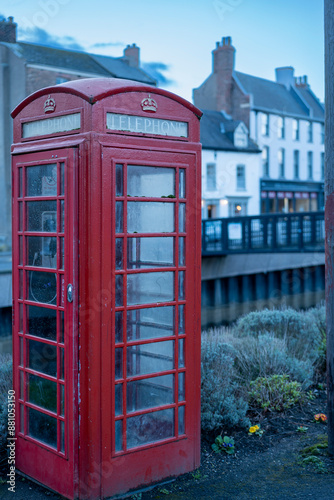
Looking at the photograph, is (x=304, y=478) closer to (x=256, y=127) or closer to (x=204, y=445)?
(x=204, y=445)

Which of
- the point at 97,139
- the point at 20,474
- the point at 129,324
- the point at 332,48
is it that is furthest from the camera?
the point at 332,48

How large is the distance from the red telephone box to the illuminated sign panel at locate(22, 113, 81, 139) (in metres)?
0.01

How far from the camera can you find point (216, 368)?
5262 mm

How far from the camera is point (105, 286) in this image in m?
3.66

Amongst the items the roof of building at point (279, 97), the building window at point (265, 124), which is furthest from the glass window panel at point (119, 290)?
the building window at point (265, 124)

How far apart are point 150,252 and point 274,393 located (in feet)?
7.21

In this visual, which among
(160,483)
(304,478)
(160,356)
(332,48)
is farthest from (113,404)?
(332,48)

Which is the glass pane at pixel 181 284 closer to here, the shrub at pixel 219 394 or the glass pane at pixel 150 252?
the glass pane at pixel 150 252

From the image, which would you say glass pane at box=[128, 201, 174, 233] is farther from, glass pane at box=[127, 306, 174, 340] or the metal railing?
the metal railing

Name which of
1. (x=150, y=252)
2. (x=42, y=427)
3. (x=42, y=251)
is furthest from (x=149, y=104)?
(x=42, y=427)

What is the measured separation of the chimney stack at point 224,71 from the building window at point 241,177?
520 cm

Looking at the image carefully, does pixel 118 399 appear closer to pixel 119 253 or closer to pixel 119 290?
pixel 119 290

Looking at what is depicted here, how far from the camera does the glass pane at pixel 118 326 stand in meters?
3.76

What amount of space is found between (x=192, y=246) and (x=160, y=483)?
1.69m
